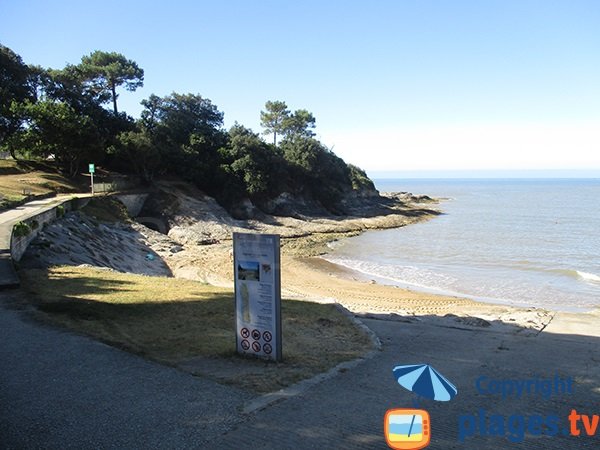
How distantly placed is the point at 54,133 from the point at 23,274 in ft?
90.9

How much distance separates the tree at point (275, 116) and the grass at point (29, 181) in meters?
42.3

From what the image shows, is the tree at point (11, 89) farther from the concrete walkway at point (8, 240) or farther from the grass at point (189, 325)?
the grass at point (189, 325)

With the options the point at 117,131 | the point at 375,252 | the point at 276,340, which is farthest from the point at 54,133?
the point at 276,340

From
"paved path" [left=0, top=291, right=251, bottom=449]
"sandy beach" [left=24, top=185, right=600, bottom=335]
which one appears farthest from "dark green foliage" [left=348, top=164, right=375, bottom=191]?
"paved path" [left=0, top=291, right=251, bottom=449]

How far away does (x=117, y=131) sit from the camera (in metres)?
44.5

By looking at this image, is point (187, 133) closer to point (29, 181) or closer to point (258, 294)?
point (29, 181)

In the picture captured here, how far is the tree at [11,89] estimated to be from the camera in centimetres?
3799

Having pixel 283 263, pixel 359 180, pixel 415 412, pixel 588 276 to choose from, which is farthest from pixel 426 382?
pixel 359 180

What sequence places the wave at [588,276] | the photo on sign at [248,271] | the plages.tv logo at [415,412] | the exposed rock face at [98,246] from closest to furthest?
1. the plages.tv logo at [415,412]
2. the photo on sign at [248,271]
3. the exposed rock face at [98,246]
4. the wave at [588,276]

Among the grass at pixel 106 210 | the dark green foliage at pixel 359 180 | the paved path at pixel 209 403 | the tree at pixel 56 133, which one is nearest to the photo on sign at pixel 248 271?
the paved path at pixel 209 403

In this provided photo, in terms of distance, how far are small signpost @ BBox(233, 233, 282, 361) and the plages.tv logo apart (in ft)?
6.42

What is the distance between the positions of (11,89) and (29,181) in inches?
459

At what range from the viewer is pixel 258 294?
691 centimetres

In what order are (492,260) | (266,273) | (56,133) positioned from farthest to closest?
1. (56,133)
2. (492,260)
3. (266,273)
